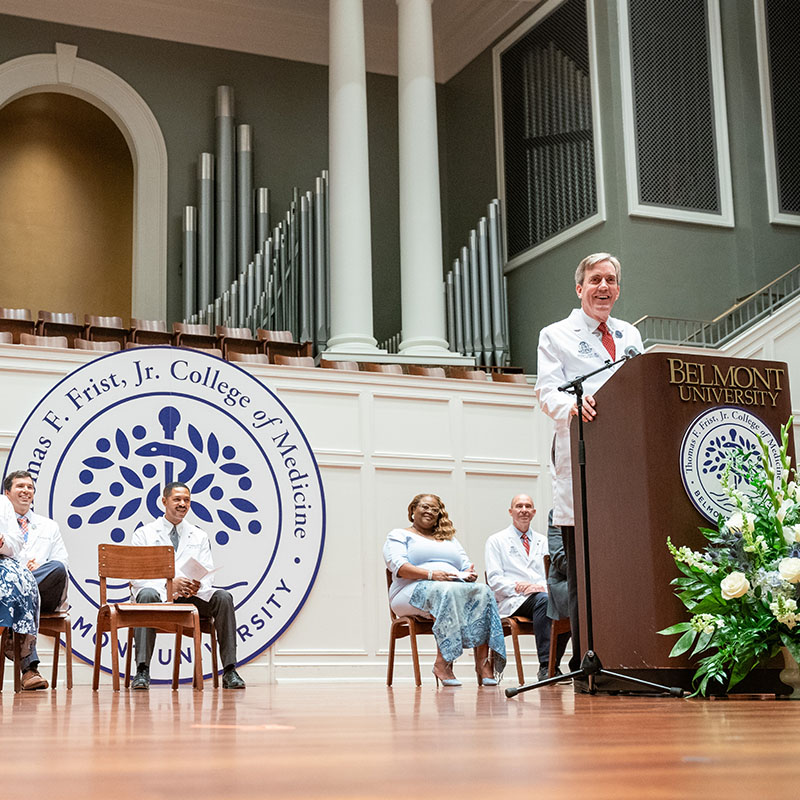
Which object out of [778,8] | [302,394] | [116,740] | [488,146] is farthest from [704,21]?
[116,740]

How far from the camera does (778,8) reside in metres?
10.1

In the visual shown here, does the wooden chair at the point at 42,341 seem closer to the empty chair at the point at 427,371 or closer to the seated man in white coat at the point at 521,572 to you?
the empty chair at the point at 427,371

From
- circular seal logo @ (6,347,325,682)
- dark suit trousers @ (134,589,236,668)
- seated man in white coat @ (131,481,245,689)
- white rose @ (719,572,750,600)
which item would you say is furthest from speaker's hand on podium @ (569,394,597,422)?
circular seal logo @ (6,347,325,682)

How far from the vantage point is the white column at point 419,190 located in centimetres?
972

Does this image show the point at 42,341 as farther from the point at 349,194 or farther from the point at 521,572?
the point at 521,572

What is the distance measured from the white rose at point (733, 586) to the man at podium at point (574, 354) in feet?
1.87

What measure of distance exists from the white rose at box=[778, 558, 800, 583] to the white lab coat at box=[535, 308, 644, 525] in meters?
0.70

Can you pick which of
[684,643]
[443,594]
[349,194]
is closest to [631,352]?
[684,643]

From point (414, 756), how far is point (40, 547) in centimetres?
483

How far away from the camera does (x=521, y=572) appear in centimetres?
638

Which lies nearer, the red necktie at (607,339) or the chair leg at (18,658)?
the red necktie at (607,339)

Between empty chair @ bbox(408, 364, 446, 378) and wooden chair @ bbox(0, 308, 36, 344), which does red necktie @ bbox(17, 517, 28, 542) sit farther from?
empty chair @ bbox(408, 364, 446, 378)

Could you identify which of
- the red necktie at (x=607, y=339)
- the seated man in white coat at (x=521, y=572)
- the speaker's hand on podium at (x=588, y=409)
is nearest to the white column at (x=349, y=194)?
the seated man in white coat at (x=521, y=572)

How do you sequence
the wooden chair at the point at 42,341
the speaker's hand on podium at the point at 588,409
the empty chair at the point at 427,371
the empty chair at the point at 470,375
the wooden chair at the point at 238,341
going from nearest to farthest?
the speaker's hand on podium at the point at 588,409
the wooden chair at the point at 42,341
the empty chair at the point at 427,371
the empty chair at the point at 470,375
the wooden chair at the point at 238,341
